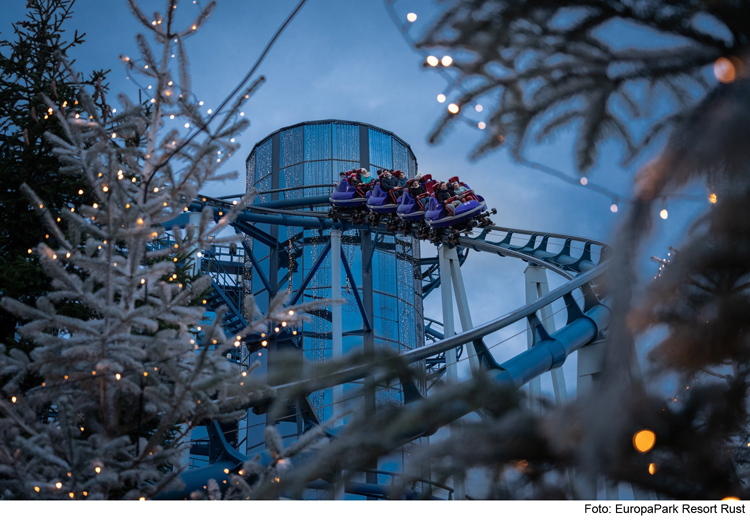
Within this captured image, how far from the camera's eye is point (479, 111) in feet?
4.99

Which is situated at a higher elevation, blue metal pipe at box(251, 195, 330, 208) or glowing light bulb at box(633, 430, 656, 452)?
blue metal pipe at box(251, 195, 330, 208)

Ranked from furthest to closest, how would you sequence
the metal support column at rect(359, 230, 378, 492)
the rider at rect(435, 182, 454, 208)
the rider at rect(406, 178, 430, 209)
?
the metal support column at rect(359, 230, 378, 492), the rider at rect(406, 178, 430, 209), the rider at rect(435, 182, 454, 208)

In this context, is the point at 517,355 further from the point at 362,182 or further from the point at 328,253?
the point at 328,253

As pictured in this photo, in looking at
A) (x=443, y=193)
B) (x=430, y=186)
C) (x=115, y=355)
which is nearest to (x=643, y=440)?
(x=115, y=355)

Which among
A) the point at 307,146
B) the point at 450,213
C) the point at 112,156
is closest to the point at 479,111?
the point at 112,156

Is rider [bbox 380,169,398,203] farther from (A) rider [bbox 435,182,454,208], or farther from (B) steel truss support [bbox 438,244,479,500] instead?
(B) steel truss support [bbox 438,244,479,500]

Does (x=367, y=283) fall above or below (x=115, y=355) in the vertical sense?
above

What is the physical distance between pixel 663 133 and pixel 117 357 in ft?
7.59

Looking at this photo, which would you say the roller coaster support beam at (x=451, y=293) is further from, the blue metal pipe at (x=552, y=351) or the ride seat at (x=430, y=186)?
the blue metal pipe at (x=552, y=351)

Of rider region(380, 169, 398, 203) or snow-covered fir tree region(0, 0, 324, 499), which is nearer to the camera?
snow-covered fir tree region(0, 0, 324, 499)

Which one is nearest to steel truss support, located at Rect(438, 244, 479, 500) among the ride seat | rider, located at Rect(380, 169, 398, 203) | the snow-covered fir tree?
the ride seat

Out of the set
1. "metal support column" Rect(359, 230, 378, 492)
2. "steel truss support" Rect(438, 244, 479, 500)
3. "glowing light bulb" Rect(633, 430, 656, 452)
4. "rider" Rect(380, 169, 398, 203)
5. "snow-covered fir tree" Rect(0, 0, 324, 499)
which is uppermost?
"rider" Rect(380, 169, 398, 203)

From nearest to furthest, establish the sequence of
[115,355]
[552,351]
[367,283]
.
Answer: [115,355]
[552,351]
[367,283]

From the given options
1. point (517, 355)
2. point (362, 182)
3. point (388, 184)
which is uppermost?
point (362, 182)
